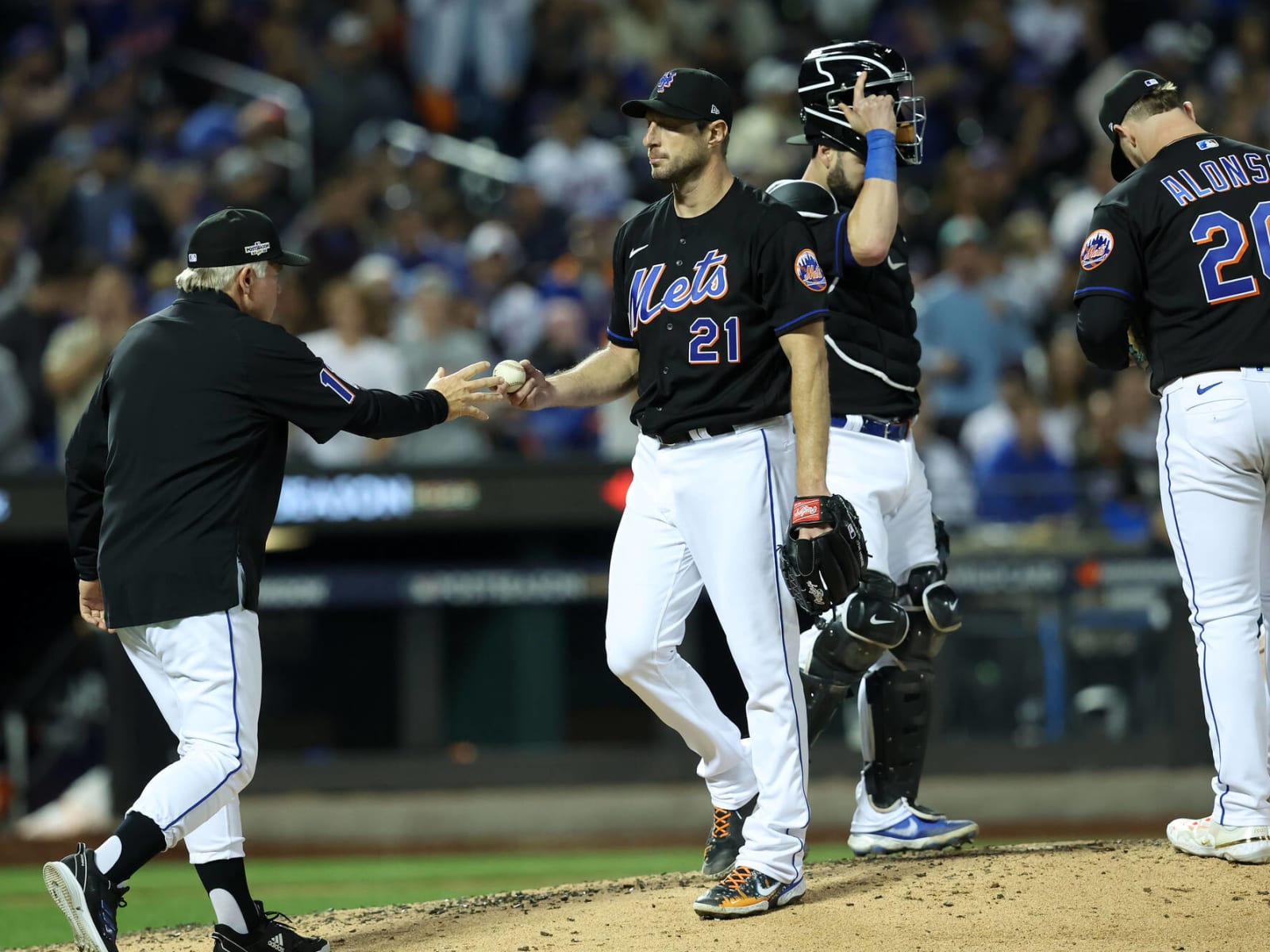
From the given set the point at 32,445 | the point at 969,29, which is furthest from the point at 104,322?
the point at 969,29

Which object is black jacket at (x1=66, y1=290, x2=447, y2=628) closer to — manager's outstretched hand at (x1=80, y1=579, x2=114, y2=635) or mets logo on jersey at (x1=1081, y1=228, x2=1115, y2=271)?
manager's outstretched hand at (x1=80, y1=579, x2=114, y2=635)

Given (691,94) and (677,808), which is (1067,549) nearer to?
(677,808)

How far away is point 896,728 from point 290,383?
2232mm

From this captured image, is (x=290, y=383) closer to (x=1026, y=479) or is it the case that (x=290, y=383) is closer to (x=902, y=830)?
(x=902, y=830)

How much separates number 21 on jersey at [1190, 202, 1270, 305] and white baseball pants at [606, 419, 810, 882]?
1.26 metres

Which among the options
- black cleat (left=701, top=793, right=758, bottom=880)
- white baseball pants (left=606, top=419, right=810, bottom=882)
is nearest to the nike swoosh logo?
black cleat (left=701, top=793, right=758, bottom=880)

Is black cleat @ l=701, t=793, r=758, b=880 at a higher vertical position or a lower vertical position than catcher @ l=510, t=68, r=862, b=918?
lower

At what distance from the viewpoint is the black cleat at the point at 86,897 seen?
4.02 metres

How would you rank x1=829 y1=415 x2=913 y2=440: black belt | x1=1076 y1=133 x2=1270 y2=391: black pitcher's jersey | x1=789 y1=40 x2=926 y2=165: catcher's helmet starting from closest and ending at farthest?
x1=1076 y1=133 x2=1270 y2=391: black pitcher's jersey
x1=789 y1=40 x2=926 y2=165: catcher's helmet
x1=829 y1=415 x2=913 y2=440: black belt

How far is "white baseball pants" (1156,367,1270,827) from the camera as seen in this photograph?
15.0 ft

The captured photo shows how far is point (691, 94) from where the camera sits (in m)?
4.49

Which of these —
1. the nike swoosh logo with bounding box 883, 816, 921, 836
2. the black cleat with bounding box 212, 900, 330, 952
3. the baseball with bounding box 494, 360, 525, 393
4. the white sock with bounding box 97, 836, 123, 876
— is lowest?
the black cleat with bounding box 212, 900, 330, 952

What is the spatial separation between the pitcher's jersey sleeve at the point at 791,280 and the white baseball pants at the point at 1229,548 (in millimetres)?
1122

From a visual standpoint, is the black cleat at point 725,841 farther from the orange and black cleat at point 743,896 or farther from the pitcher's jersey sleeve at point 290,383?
the pitcher's jersey sleeve at point 290,383
